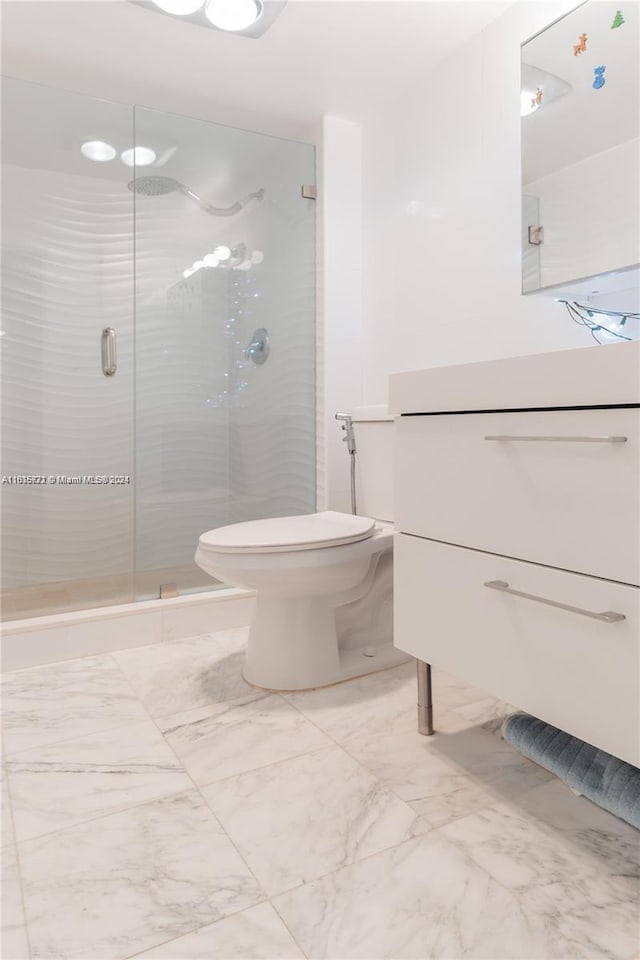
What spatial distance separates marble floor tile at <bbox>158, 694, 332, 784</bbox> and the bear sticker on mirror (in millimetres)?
1697

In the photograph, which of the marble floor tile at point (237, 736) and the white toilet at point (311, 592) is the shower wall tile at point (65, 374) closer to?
the white toilet at point (311, 592)

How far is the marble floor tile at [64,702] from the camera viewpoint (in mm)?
1392

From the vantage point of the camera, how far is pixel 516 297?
173 centimetres

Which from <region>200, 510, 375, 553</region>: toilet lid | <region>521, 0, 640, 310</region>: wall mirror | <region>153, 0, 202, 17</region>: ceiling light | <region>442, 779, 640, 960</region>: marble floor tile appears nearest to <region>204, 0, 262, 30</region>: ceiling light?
<region>153, 0, 202, 17</region>: ceiling light

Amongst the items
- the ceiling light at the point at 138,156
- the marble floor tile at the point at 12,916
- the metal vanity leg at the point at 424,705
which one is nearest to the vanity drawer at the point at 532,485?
the metal vanity leg at the point at 424,705

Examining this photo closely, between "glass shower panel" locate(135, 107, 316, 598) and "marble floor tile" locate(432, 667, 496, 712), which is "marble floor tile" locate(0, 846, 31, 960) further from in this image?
"glass shower panel" locate(135, 107, 316, 598)

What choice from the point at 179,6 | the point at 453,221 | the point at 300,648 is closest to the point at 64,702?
the point at 300,648

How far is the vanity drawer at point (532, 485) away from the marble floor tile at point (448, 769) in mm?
447

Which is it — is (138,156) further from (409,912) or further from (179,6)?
(409,912)

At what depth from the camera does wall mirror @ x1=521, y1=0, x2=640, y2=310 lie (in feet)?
4.57

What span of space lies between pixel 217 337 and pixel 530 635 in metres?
1.62

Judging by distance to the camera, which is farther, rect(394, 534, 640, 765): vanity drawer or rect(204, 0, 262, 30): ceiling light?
rect(204, 0, 262, 30): ceiling light

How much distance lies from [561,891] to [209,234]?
6.85 feet

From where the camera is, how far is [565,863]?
94 centimetres
